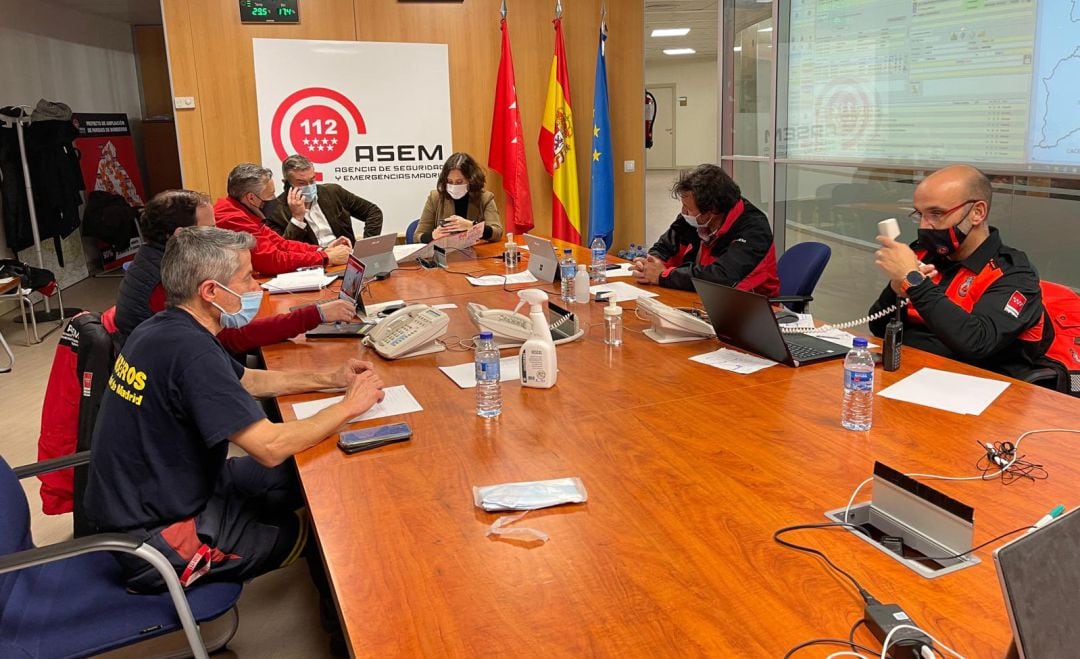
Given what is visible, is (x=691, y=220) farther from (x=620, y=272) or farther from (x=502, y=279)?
(x=502, y=279)

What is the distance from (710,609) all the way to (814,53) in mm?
4968

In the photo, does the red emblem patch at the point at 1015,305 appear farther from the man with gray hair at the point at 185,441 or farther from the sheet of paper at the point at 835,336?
the man with gray hair at the point at 185,441

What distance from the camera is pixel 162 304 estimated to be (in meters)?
2.98

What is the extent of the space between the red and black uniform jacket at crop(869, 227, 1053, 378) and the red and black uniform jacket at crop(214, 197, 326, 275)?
10.3 feet

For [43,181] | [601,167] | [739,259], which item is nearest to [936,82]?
[739,259]

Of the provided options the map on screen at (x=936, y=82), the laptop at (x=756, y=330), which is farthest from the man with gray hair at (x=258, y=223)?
the map on screen at (x=936, y=82)

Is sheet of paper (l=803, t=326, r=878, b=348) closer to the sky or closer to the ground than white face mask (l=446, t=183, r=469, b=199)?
closer to the ground

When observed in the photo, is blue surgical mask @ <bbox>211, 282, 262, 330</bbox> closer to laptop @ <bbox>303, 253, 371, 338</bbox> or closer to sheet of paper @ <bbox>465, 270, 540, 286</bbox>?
laptop @ <bbox>303, 253, 371, 338</bbox>

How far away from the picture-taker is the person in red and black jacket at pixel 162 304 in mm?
2859

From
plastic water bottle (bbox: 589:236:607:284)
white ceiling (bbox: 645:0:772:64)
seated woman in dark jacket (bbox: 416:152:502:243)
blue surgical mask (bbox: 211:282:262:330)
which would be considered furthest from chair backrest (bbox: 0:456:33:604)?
white ceiling (bbox: 645:0:772:64)

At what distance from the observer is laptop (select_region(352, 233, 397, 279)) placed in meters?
3.92

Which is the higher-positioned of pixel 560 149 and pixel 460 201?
pixel 560 149

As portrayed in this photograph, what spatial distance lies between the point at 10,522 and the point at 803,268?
121 inches

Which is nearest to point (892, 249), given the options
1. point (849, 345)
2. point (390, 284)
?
point (849, 345)
